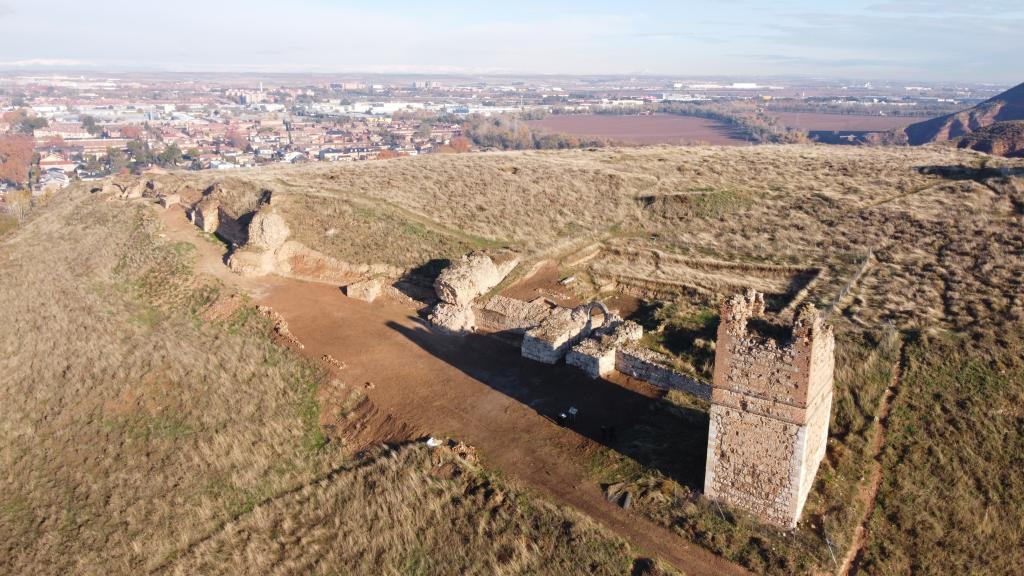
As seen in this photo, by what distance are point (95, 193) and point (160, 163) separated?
59795 mm

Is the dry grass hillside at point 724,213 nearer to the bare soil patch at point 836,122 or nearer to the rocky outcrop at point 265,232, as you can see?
the rocky outcrop at point 265,232

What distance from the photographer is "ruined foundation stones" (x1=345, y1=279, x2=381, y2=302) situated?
77.9 feet

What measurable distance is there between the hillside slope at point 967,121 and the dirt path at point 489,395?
100 m

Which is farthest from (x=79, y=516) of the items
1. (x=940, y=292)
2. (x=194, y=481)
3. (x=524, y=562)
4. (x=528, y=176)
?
(x=528, y=176)

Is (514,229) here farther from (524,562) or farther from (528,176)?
(524,562)

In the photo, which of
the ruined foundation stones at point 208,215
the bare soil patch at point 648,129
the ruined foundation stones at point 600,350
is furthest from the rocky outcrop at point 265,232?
the bare soil patch at point 648,129

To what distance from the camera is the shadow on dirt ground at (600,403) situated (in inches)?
538

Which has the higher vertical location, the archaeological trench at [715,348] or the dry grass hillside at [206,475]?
the archaeological trench at [715,348]

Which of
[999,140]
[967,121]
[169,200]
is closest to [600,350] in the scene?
[169,200]

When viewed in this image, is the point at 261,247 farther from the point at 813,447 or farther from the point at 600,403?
the point at 813,447

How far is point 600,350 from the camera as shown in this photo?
1745 cm

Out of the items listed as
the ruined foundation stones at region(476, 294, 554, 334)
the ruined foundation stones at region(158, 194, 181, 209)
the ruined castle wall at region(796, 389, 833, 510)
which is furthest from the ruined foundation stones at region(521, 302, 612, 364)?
the ruined foundation stones at region(158, 194, 181, 209)

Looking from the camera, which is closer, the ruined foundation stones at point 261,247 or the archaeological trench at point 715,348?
the archaeological trench at point 715,348

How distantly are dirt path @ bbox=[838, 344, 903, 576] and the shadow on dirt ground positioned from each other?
271 centimetres
